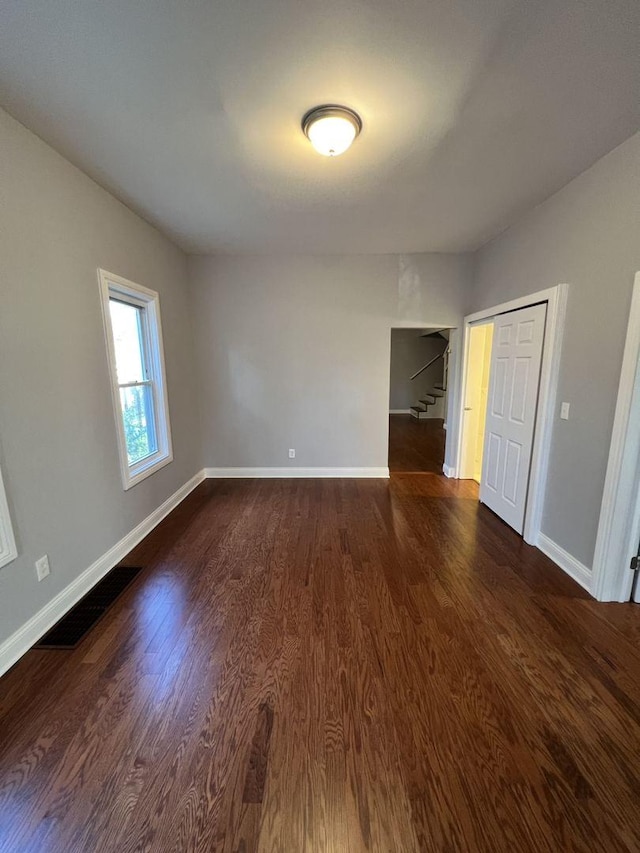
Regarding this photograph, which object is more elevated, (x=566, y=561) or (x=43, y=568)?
(x=43, y=568)

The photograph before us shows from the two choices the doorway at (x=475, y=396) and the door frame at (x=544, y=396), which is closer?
A: the door frame at (x=544, y=396)

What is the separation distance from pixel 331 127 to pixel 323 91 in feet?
0.51

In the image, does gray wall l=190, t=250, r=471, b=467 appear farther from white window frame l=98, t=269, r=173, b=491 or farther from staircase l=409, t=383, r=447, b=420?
staircase l=409, t=383, r=447, b=420

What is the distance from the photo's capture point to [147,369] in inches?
128

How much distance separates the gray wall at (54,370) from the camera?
1700mm

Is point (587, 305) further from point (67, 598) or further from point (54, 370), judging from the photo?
point (67, 598)

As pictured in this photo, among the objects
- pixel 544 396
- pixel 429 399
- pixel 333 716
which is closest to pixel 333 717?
pixel 333 716

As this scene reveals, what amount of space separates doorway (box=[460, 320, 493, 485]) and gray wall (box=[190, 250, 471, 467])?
42 centimetres

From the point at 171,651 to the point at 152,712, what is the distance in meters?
0.32

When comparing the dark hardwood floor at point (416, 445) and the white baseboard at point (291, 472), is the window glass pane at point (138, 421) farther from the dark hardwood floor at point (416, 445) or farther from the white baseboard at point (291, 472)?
the dark hardwood floor at point (416, 445)

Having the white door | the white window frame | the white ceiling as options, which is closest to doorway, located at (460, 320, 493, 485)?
the white door

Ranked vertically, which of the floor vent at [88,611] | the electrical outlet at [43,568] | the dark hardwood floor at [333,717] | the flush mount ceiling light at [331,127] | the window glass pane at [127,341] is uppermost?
the flush mount ceiling light at [331,127]

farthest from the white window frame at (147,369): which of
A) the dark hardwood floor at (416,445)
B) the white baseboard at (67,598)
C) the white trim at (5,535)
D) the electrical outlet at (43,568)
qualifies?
the dark hardwood floor at (416,445)

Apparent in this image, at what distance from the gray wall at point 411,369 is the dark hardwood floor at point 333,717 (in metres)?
7.36
